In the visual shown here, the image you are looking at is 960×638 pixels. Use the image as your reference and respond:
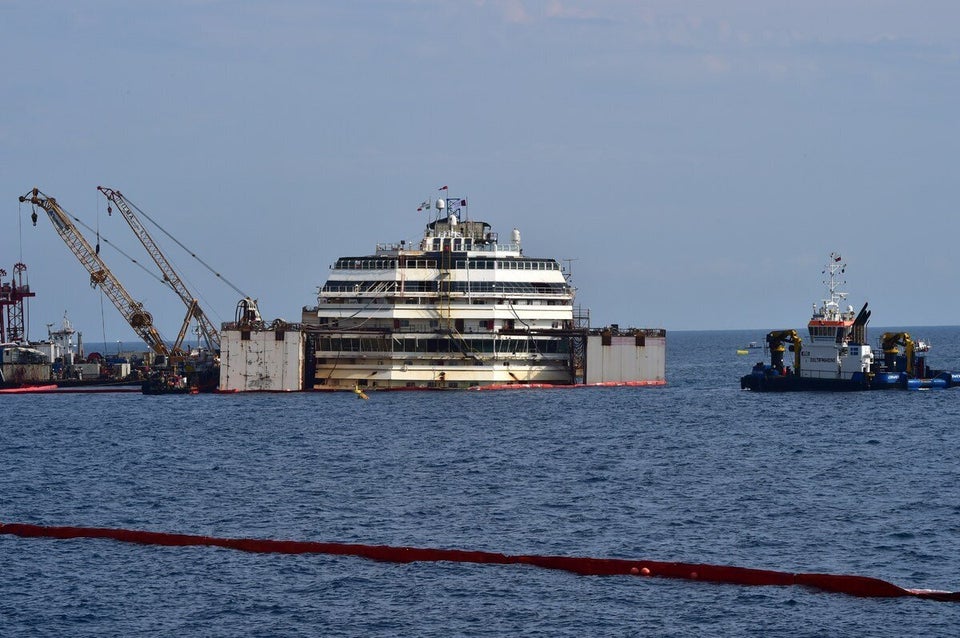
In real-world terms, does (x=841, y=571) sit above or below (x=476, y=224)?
below

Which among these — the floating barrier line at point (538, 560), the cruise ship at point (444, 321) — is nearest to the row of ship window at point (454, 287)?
the cruise ship at point (444, 321)

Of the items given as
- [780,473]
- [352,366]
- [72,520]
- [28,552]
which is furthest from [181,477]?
[352,366]

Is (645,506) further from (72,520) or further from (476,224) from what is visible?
(476,224)

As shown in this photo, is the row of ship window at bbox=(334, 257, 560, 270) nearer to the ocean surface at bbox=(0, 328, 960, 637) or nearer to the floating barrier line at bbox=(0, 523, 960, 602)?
the ocean surface at bbox=(0, 328, 960, 637)

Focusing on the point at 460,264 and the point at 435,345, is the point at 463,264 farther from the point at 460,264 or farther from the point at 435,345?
the point at 435,345

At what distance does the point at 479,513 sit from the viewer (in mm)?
66125

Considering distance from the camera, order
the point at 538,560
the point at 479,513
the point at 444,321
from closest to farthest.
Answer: the point at 538,560 → the point at 479,513 → the point at 444,321

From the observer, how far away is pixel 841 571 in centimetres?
5275

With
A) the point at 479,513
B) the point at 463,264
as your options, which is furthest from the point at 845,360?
the point at 479,513

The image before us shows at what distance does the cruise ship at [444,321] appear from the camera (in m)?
132

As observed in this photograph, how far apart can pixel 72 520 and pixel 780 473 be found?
129ft

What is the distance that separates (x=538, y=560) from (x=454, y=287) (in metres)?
79.7

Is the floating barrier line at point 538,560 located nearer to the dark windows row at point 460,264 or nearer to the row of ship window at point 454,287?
the row of ship window at point 454,287

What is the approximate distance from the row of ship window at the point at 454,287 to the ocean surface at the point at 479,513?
1573cm
